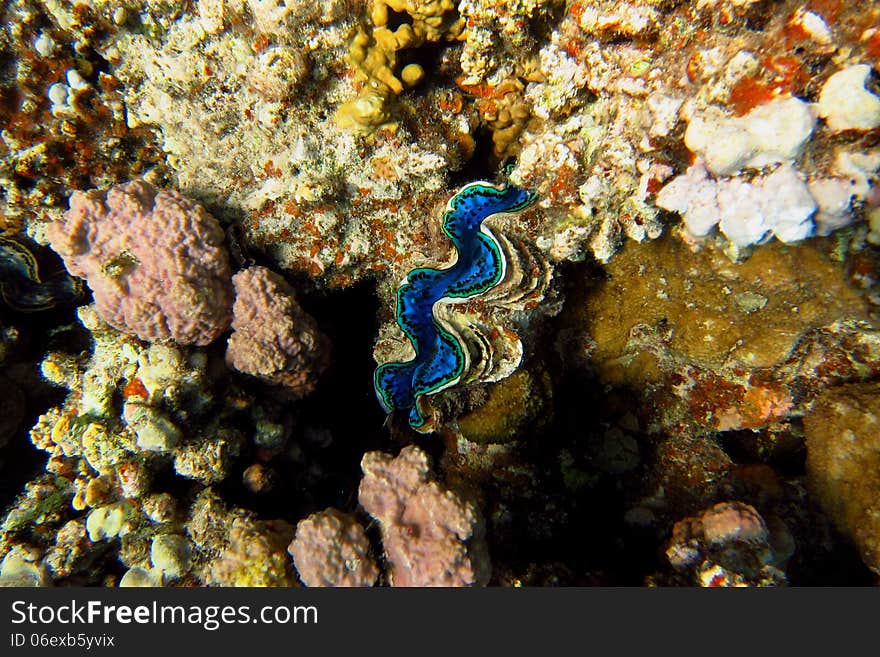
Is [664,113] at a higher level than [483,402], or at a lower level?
higher

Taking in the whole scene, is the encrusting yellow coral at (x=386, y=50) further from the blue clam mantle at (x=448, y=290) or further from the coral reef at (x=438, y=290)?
the blue clam mantle at (x=448, y=290)

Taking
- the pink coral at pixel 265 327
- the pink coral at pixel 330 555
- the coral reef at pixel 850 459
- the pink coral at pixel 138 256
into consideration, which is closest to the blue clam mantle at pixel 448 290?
the pink coral at pixel 265 327

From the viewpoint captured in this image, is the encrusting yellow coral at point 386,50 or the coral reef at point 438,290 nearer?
the coral reef at point 438,290

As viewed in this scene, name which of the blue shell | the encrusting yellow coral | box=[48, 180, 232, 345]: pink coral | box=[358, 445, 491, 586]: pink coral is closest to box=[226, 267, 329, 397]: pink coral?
box=[48, 180, 232, 345]: pink coral

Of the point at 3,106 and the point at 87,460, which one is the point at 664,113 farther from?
the point at 3,106

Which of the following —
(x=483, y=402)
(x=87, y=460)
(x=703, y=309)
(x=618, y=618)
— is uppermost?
(x=703, y=309)

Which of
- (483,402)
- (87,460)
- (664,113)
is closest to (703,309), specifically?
(664,113)

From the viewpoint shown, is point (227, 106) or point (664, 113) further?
point (227, 106)
